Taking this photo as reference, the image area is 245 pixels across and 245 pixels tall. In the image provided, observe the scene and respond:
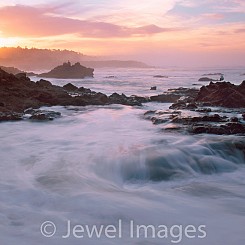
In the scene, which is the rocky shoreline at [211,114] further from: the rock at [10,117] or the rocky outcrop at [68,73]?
the rocky outcrop at [68,73]

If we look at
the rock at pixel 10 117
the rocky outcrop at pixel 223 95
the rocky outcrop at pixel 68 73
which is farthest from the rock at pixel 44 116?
the rocky outcrop at pixel 68 73

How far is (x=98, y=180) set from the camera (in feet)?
23.3

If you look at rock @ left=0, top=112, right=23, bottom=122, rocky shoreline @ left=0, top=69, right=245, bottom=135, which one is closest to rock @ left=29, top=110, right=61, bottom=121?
rocky shoreline @ left=0, top=69, right=245, bottom=135

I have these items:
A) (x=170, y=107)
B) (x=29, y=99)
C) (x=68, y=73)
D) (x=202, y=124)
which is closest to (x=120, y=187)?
(x=202, y=124)

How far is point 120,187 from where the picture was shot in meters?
6.73

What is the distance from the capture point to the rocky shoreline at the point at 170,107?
11.5 metres

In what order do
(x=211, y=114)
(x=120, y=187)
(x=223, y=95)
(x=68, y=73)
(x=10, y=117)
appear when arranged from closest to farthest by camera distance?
1. (x=120, y=187)
2. (x=10, y=117)
3. (x=211, y=114)
4. (x=223, y=95)
5. (x=68, y=73)

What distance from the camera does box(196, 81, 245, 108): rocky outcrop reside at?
57.4 feet

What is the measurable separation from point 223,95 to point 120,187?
43.7 feet

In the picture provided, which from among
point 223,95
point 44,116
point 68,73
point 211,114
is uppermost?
point 68,73

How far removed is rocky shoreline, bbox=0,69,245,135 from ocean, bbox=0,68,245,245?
0.98m

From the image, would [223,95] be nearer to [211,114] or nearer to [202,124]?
[211,114]

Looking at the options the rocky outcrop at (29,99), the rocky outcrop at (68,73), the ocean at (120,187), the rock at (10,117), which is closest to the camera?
the ocean at (120,187)

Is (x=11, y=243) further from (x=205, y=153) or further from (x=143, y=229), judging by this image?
(x=205, y=153)
